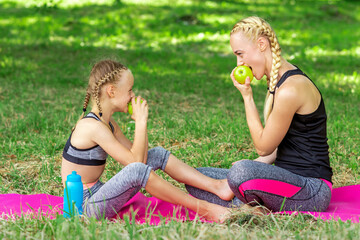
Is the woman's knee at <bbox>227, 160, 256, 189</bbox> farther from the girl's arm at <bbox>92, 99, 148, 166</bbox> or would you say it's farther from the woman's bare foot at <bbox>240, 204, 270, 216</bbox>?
the girl's arm at <bbox>92, 99, 148, 166</bbox>

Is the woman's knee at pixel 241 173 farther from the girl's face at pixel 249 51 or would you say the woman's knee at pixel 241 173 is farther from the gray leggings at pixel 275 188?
the girl's face at pixel 249 51

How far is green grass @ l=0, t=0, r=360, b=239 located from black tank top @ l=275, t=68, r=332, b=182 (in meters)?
0.46

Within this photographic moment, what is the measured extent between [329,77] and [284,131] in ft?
17.0

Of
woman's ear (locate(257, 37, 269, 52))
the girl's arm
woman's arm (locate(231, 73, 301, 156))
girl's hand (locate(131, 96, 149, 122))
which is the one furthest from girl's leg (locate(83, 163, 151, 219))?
woman's ear (locate(257, 37, 269, 52))

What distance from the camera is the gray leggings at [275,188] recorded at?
323cm

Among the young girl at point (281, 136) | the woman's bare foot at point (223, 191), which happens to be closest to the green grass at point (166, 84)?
the young girl at point (281, 136)

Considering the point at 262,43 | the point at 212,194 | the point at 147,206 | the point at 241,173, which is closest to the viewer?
the point at 241,173

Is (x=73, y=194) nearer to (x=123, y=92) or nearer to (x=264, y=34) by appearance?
(x=123, y=92)

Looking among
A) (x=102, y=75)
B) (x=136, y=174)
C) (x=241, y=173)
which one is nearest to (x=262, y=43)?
(x=241, y=173)

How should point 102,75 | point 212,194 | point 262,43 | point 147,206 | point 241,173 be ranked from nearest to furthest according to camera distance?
point 241,173 → point 147,206 → point 262,43 → point 102,75 → point 212,194

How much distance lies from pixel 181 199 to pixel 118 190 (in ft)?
1.53

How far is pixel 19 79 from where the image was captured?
25.4 ft

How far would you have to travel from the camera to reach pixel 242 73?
3518 mm

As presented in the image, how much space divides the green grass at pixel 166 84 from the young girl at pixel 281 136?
0.23m
